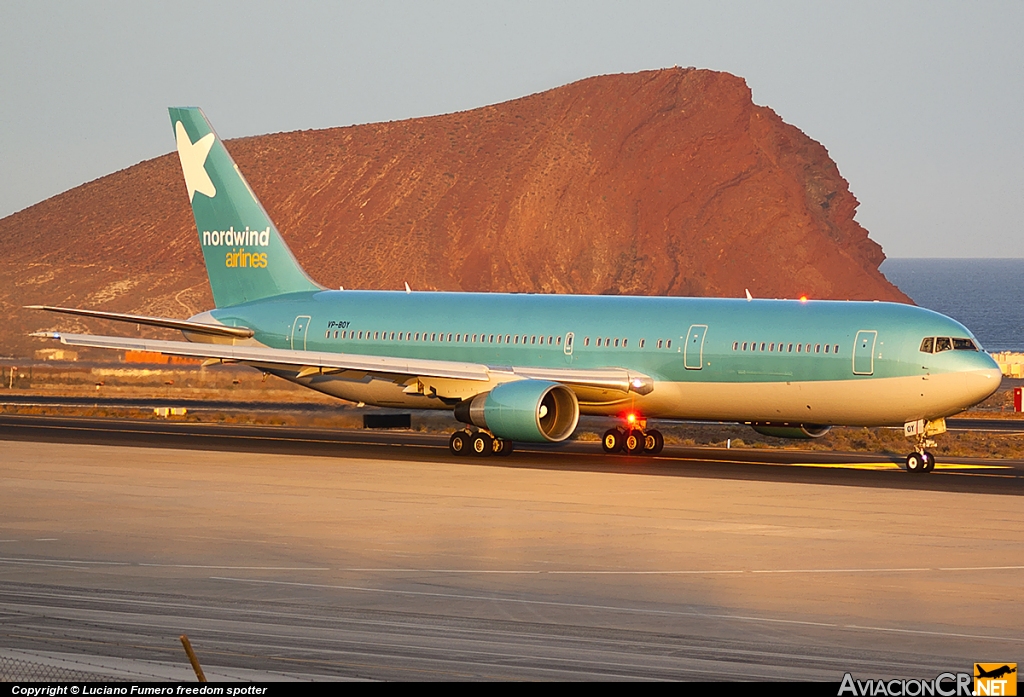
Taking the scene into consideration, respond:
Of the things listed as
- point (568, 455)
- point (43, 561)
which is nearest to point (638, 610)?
point (43, 561)

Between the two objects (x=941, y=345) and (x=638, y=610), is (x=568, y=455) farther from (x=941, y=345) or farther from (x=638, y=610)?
(x=638, y=610)

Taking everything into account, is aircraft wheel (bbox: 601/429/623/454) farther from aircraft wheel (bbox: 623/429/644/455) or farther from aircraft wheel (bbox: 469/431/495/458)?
aircraft wheel (bbox: 469/431/495/458)

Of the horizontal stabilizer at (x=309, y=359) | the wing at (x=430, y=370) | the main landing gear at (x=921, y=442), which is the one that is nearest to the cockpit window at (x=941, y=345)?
the main landing gear at (x=921, y=442)

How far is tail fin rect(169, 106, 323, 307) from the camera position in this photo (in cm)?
4459

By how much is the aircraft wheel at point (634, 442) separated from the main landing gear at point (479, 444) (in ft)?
10.0

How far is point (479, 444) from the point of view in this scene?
121 ft

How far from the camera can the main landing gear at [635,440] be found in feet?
125

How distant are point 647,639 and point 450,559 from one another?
18.8 ft

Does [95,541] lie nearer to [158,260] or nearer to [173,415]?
[173,415]

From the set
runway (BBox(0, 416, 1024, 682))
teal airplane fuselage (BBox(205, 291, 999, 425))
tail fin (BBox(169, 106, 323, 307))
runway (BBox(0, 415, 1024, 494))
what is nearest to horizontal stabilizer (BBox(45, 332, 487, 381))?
runway (BBox(0, 415, 1024, 494))

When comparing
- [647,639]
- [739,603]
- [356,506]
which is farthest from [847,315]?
[647,639]

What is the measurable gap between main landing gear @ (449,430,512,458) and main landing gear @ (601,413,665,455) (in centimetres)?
291

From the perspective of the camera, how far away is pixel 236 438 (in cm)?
4138

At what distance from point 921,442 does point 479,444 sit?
1027 cm
